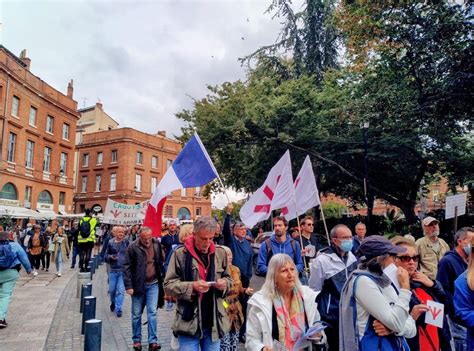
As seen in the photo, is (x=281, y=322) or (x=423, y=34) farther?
(x=423, y=34)

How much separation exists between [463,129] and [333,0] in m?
11.6

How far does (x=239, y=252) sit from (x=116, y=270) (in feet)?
12.0

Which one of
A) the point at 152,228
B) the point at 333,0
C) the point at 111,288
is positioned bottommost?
the point at 111,288

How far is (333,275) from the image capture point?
13.2ft

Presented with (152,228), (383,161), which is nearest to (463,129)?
(383,161)

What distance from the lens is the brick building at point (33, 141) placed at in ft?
98.8

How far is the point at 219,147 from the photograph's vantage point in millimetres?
20172

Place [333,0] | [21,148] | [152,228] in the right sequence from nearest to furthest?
[152,228] → [333,0] → [21,148]

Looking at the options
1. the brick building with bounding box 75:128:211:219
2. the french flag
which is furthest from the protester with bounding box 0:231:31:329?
the brick building with bounding box 75:128:211:219

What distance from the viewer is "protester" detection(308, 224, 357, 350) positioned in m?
3.83

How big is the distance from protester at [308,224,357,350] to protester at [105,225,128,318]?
525cm

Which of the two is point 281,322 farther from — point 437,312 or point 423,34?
point 423,34

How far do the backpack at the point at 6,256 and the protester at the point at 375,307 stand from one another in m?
6.53

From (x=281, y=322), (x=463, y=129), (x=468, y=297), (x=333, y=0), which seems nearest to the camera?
(x=281, y=322)
